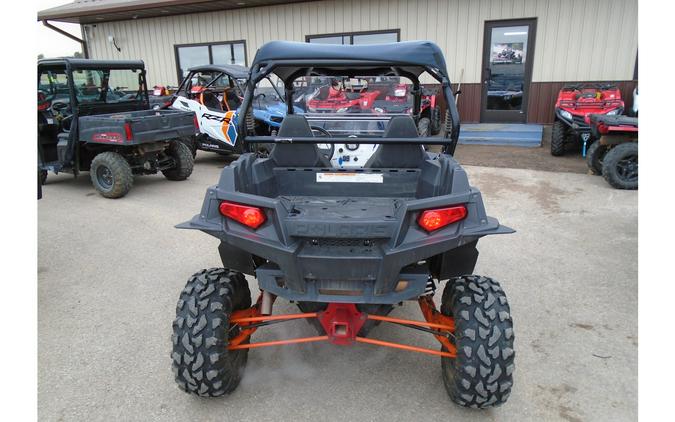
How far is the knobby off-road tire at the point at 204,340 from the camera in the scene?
226 cm

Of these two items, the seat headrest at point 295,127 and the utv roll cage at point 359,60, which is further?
the seat headrest at point 295,127

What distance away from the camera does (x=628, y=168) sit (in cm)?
643

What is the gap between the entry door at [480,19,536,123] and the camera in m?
10.2

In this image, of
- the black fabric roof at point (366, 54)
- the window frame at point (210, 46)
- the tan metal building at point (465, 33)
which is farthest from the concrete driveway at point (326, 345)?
the window frame at point (210, 46)

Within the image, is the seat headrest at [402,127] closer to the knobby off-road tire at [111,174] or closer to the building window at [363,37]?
the knobby off-road tire at [111,174]

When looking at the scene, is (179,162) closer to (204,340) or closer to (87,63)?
(87,63)

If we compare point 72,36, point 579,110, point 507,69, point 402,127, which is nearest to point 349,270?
point 402,127

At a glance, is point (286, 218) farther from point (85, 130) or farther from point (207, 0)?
point (207, 0)

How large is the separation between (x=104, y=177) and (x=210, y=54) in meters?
7.78

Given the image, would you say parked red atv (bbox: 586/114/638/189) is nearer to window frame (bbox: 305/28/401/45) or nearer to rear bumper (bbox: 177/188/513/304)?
rear bumper (bbox: 177/188/513/304)

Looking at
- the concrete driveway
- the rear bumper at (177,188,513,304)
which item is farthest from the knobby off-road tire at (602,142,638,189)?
the rear bumper at (177,188,513,304)

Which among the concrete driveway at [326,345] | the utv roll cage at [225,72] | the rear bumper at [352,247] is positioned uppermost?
the utv roll cage at [225,72]

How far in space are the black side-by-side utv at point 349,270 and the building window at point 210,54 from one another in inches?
426

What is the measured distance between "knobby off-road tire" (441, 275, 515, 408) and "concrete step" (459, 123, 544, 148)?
8.29 m
